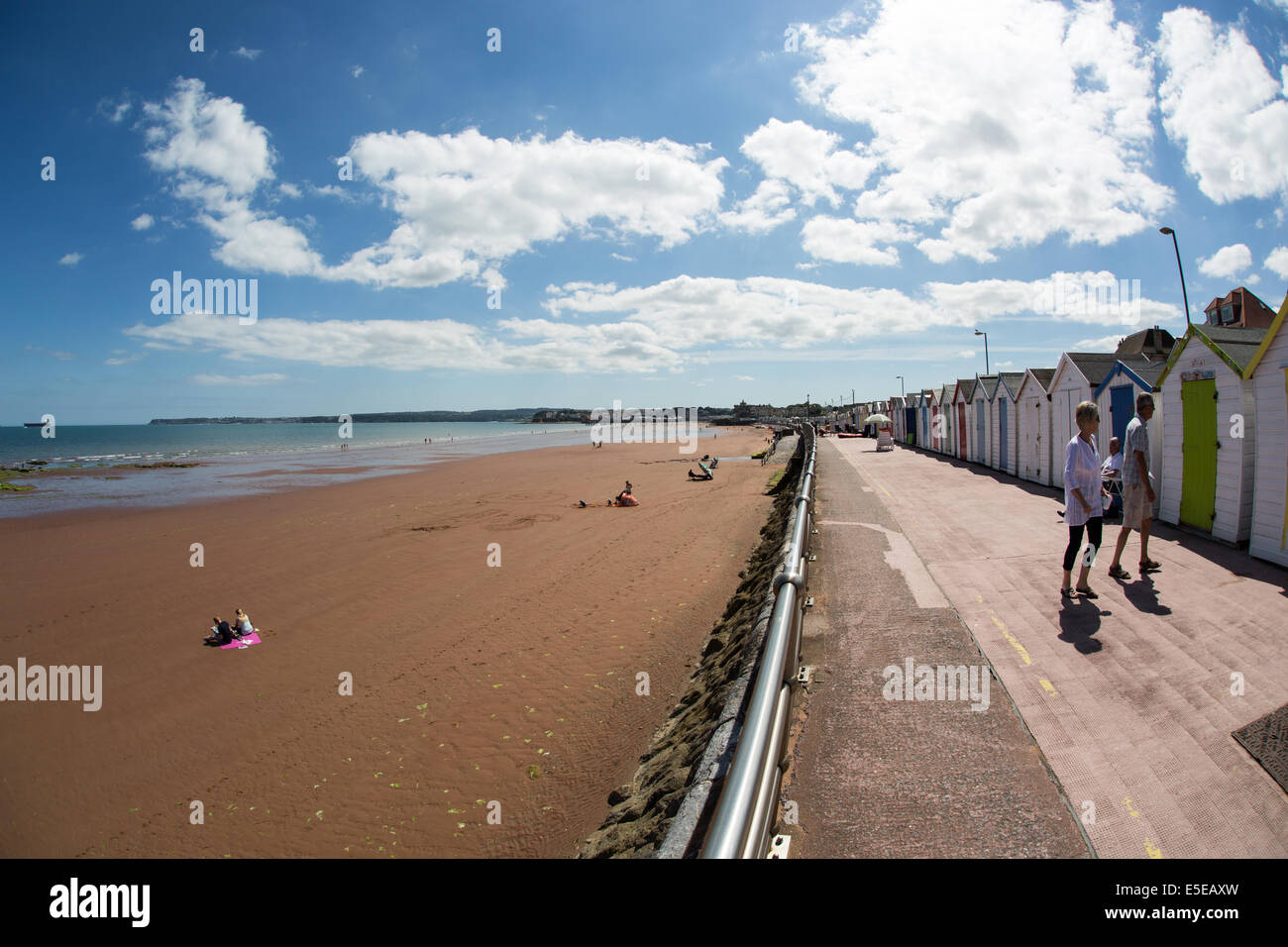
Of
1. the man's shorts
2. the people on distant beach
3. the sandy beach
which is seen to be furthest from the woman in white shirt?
the sandy beach

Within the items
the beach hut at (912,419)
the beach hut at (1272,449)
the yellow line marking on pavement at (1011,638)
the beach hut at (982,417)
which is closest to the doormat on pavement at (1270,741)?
the yellow line marking on pavement at (1011,638)

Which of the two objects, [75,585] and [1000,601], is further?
[75,585]

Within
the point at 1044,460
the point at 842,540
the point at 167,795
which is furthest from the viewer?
the point at 1044,460

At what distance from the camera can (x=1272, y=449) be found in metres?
8.25

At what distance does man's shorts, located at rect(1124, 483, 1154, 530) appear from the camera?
7.59m

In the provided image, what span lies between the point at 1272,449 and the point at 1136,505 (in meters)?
2.49

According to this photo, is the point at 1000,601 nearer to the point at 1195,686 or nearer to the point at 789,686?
the point at 1195,686

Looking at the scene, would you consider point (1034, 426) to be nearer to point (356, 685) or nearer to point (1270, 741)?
point (1270, 741)

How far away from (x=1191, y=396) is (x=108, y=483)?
49.3 m

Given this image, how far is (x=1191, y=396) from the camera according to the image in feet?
33.3

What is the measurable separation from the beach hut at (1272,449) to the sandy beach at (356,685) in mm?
7571

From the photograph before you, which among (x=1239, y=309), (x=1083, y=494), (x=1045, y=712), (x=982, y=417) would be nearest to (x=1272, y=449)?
(x=1083, y=494)

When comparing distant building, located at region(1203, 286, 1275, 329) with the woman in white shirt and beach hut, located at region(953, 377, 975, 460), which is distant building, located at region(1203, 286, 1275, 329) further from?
the woman in white shirt
